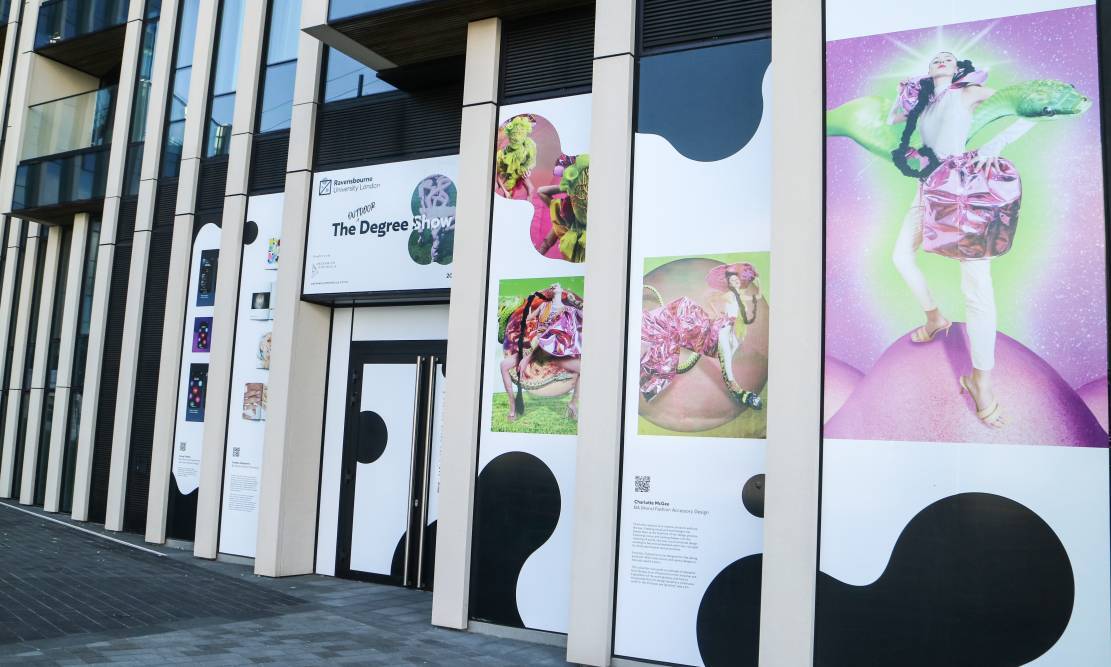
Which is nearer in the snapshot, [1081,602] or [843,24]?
[1081,602]

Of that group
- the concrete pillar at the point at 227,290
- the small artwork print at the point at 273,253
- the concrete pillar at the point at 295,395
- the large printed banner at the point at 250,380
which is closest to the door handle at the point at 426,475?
the concrete pillar at the point at 295,395

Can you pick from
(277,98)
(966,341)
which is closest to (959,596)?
(966,341)

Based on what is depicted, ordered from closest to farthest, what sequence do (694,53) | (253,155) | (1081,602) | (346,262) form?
(1081,602), (694,53), (346,262), (253,155)

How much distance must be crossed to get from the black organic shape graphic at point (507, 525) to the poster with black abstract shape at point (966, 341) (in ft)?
8.60

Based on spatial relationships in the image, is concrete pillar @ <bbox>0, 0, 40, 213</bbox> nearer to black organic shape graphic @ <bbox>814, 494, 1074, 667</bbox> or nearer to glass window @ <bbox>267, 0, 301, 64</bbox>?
glass window @ <bbox>267, 0, 301, 64</bbox>

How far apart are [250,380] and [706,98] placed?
6.76 metres

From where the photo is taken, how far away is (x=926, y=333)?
551 centimetres

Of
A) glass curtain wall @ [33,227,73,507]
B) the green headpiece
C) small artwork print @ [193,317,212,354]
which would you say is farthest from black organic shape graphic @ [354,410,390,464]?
glass curtain wall @ [33,227,73,507]

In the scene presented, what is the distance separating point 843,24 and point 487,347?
3.81 metres

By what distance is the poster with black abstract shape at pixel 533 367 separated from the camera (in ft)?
24.5

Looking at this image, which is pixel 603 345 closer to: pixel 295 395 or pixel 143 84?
pixel 295 395

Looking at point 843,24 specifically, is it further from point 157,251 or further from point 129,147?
point 129,147

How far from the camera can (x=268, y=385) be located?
A: 10.3 m

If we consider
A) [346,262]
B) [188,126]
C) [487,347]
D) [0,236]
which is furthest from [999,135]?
[0,236]
